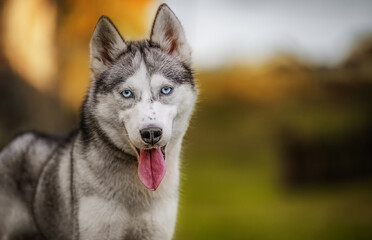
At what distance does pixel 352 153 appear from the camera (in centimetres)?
1142

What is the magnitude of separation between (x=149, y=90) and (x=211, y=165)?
946 centimetres

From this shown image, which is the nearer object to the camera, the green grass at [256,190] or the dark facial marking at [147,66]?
the dark facial marking at [147,66]

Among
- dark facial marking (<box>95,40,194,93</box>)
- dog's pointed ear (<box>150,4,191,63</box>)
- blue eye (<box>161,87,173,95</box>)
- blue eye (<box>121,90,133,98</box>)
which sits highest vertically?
dog's pointed ear (<box>150,4,191,63</box>)

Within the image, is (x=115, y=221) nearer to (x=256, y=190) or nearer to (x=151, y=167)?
(x=151, y=167)

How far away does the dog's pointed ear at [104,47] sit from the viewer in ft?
12.1

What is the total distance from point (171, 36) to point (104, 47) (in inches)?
22.3

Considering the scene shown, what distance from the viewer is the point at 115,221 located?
3.63 metres

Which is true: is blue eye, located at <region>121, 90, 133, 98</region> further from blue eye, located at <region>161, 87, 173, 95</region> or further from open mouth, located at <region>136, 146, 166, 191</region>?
open mouth, located at <region>136, 146, 166, 191</region>

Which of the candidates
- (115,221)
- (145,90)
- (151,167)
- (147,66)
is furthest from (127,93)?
(115,221)

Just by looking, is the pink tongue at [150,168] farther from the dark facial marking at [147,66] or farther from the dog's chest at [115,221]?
the dark facial marking at [147,66]

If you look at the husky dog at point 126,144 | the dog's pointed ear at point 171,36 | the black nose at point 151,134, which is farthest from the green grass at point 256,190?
the black nose at point 151,134

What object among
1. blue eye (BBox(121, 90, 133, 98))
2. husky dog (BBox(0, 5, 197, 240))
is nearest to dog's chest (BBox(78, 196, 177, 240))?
husky dog (BBox(0, 5, 197, 240))

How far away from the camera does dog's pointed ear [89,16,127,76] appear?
3.69m

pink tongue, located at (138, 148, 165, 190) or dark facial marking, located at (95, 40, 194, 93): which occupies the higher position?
dark facial marking, located at (95, 40, 194, 93)
